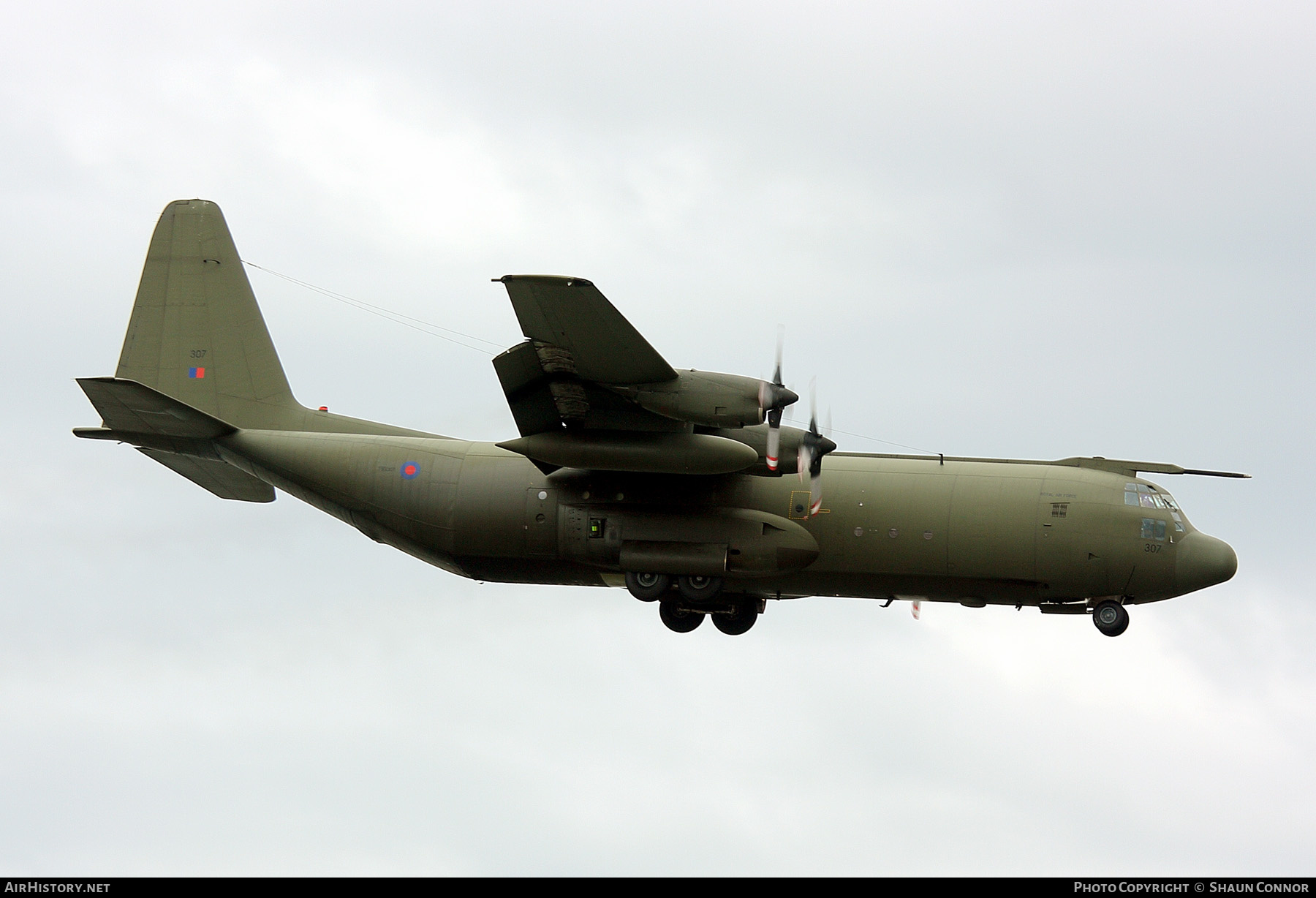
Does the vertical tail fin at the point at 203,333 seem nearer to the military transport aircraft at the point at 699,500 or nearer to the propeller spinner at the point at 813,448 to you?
the military transport aircraft at the point at 699,500

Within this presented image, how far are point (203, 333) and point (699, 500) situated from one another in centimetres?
991

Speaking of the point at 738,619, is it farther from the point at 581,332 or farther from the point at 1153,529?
the point at 581,332

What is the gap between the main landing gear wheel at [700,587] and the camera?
22344mm

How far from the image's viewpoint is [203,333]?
25.3 meters

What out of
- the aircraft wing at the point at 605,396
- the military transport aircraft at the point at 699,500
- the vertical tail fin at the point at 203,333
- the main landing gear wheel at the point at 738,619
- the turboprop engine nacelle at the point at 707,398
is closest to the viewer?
the aircraft wing at the point at 605,396

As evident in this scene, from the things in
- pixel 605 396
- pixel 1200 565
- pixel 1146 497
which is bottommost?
pixel 1200 565

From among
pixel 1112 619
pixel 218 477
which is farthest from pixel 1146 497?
pixel 218 477

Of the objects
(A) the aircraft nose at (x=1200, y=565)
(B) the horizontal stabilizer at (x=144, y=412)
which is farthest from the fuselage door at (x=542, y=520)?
(A) the aircraft nose at (x=1200, y=565)

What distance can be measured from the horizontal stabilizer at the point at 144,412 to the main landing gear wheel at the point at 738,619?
29.4 feet

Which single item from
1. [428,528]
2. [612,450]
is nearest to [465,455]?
[428,528]

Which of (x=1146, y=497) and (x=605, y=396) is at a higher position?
(x=605, y=396)

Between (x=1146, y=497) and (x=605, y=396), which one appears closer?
(x=605, y=396)

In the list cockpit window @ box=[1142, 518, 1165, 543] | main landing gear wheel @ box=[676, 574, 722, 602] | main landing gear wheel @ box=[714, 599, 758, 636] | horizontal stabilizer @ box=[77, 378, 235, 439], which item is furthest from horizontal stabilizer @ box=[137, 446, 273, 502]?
cockpit window @ box=[1142, 518, 1165, 543]

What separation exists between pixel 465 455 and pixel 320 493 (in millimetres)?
2606
